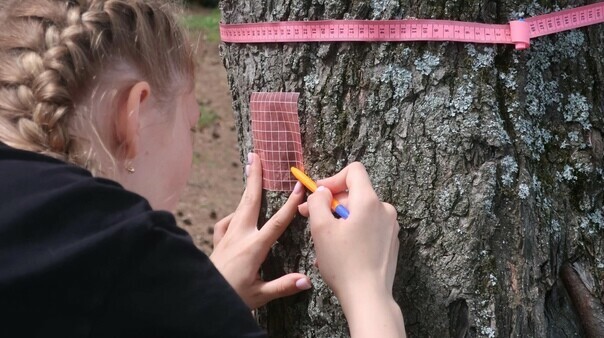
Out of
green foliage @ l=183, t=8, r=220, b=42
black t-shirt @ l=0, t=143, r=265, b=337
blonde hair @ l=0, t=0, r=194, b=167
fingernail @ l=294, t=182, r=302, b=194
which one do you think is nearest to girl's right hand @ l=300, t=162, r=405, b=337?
fingernail @ l=294, t=182, r=302, b=194

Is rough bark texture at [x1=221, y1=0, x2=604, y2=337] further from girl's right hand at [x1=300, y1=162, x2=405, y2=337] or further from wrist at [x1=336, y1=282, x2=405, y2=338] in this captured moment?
wrist at [x1=336, y1=282, x2=405, y2=338]

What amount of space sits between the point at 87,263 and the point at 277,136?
76cm

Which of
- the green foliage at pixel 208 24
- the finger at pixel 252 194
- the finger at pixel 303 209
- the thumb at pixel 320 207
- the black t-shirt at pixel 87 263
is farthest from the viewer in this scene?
the green foliage at pixel 208 24

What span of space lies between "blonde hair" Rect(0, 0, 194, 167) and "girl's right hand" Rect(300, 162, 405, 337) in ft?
1.58

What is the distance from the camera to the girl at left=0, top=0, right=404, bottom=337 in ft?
4.74

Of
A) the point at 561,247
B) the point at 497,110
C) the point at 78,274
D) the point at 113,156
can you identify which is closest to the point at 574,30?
the point at 497,110

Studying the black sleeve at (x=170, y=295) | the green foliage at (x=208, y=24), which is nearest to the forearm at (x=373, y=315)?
the black sleeve at (x=170, y=295)

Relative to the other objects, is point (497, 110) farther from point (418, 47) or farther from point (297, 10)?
point (297, 10)

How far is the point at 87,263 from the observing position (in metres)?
1.44

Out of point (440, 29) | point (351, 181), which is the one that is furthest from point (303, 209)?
point (440, 29)

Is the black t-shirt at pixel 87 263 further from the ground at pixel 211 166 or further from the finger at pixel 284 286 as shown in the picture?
the ground at pixel 211 166

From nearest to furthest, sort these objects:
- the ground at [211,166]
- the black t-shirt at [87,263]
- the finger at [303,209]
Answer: the black t-shirt at [87,263] < the finger at [303,209] < the ground at [211,166]

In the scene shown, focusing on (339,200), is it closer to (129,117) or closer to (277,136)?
Answer: (277,136)

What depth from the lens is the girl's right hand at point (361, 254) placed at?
1.79 meters
